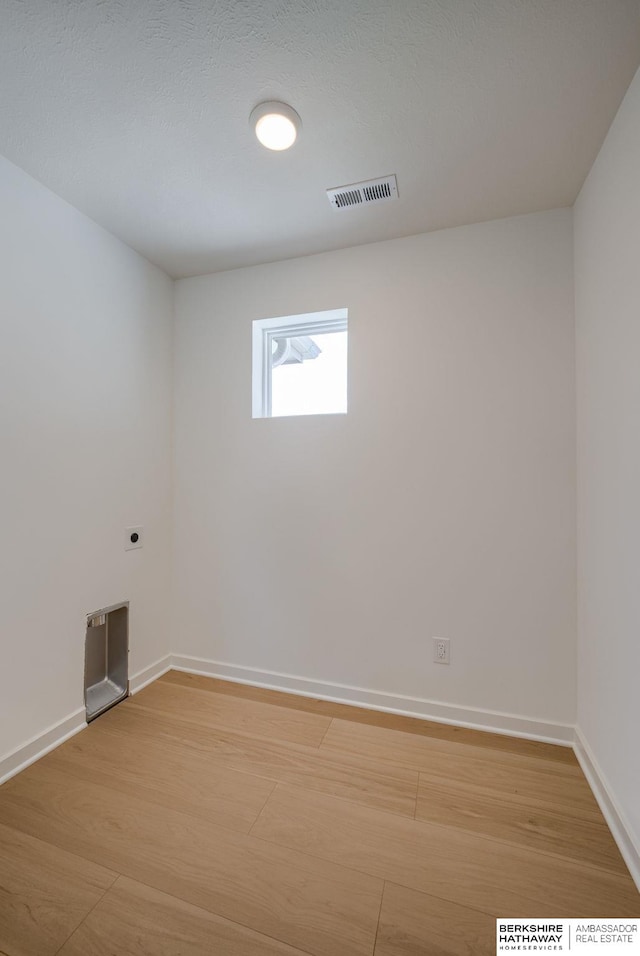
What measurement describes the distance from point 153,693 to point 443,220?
2.86 metres

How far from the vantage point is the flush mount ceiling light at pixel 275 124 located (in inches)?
50.1

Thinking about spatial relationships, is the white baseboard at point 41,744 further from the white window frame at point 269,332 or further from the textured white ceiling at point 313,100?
the textured white ceiling at point 313,100

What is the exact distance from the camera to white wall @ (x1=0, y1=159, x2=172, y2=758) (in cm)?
153

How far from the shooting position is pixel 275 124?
1.31 metres

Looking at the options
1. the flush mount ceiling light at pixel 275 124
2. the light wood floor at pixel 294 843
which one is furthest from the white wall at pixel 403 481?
the flush mount ceiling light at pixel 275 124

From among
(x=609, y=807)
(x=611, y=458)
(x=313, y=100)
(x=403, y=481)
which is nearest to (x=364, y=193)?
(x=313, y=100)

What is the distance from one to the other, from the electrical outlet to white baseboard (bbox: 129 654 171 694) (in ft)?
5.22

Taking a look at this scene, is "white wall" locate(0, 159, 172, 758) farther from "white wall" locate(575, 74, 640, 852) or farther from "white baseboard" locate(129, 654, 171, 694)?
"white wall" locate(575, 74, 640, 852)

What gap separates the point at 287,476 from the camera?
7.08ft

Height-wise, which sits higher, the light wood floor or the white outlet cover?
the white outlet cover

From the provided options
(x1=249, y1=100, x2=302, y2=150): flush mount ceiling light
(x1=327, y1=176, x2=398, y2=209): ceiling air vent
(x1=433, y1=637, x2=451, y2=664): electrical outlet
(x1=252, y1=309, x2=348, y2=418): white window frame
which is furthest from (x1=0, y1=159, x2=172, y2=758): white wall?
(x1=433, y1=637, x2=451, y2=664): electrical outlet

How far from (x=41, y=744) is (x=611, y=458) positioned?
251 cm

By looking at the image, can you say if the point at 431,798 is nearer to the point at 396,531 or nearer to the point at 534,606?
the point at 534,606

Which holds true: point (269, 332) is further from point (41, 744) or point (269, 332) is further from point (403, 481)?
point (41, 744)
